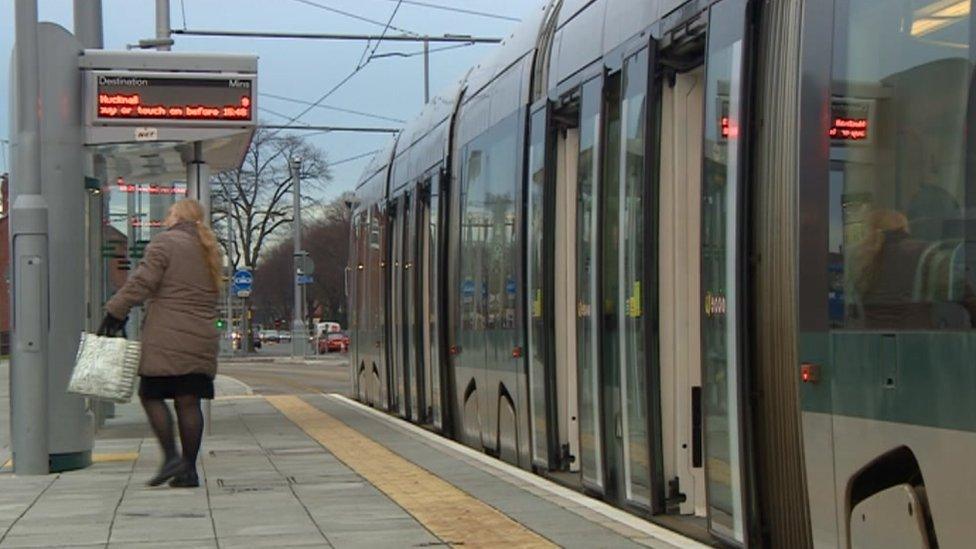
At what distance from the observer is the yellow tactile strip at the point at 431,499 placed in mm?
7336

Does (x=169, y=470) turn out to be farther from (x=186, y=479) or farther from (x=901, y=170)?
(x=901, y=170)

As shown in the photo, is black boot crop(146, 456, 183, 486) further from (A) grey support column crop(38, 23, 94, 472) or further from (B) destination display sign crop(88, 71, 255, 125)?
(B) destination display sign crop(88, 71, 255, 125)

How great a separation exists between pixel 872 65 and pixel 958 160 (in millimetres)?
706

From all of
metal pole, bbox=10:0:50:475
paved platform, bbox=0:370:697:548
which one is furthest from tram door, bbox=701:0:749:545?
metal pole, bbox=10:0:50:475

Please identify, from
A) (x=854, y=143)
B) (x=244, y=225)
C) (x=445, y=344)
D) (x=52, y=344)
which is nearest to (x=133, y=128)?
(x=52, y=344)

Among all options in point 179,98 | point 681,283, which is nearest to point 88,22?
point 179,98

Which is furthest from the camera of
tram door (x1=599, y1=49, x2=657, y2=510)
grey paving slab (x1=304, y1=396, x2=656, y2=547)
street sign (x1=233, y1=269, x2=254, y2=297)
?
street sign (x1=233, y1=269, x2=254, y2=297)

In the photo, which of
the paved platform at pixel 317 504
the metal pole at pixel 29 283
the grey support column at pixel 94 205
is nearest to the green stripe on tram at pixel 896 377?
the paved platform at pixel 317 504

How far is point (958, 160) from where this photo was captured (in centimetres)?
477

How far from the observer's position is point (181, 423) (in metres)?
9.55

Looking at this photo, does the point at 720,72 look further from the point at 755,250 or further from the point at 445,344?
the point at 445,344

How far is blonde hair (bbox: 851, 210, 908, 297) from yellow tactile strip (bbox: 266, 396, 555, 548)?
2385 millimetres

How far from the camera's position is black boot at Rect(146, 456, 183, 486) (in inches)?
379

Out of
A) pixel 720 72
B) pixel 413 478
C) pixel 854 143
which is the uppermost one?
pixel 720 72
